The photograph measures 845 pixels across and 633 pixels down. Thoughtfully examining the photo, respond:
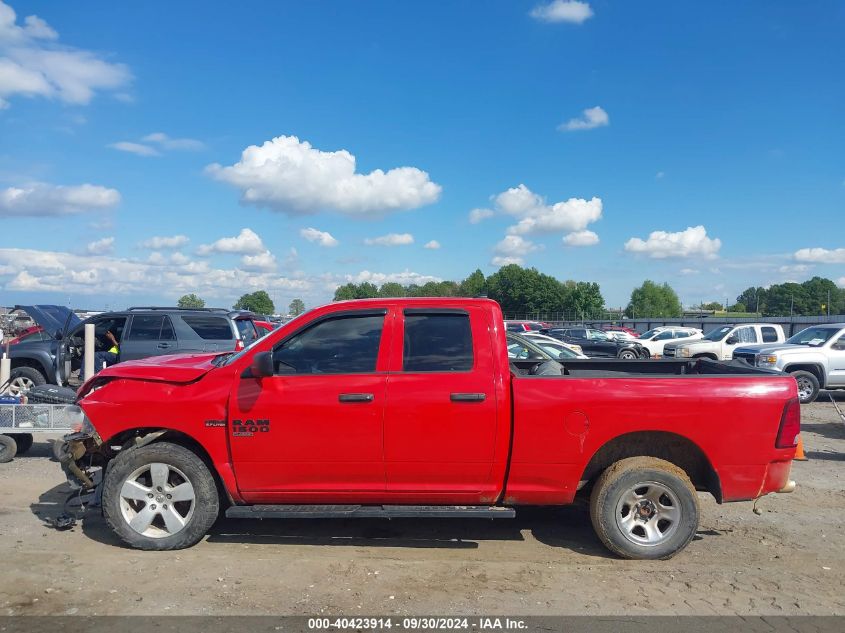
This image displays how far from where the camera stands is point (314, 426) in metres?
4.70

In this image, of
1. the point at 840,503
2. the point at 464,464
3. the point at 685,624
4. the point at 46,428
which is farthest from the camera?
the point at 46,428

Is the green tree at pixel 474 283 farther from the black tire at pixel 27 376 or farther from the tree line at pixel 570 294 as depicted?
the black tire at pixel 27 376

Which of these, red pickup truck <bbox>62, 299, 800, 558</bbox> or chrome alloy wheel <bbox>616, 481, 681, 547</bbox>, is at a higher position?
red pickup truck <bbox>62, 299, 800, 558</bbox>

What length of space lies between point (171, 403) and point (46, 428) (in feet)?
12.3

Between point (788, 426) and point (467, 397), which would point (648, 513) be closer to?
point (788, 426)

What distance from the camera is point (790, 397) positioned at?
15.4ft

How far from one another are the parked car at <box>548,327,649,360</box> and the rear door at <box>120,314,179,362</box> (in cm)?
750

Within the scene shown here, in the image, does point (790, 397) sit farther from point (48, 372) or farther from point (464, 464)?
point (48, 372)

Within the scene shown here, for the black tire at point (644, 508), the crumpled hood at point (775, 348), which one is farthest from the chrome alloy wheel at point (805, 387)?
the black tire at point (644, 508)

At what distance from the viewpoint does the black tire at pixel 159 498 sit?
4.83m

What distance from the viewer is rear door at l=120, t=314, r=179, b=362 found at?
415 inches

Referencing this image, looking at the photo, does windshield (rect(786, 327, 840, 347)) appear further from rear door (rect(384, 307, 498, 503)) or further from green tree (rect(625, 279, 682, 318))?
green tree (rect(625, 279, 682, 318))

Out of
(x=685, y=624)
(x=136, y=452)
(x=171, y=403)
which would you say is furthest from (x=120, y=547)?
(x=685, y=624)

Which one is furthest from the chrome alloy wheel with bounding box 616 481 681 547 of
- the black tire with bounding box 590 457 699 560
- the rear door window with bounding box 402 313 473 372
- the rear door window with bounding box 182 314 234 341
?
the rear door window with bounding box 182 314 234 341
